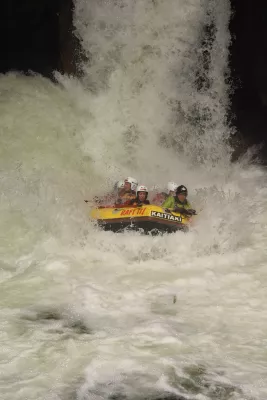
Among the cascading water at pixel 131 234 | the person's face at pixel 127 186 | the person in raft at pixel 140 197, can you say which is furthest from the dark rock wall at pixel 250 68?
the person in raft at pixel 140 197

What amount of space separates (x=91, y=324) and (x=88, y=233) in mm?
1909

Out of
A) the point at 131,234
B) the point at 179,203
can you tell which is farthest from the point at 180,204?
the point at 131,234

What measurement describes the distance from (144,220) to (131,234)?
0.22m

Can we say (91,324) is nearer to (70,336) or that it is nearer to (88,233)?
(70,336)

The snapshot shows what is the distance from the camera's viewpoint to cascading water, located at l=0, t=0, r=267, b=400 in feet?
10.5

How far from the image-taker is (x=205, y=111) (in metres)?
8.54

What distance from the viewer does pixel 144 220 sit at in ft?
18.0

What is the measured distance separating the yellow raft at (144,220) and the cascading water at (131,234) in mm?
126

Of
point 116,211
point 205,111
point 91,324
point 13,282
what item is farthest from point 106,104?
point 91,324

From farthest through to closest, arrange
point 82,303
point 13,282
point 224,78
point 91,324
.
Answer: point 224,78
point 13,282
point 82,303
point 91,324

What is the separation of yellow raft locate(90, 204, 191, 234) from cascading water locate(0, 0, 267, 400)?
0.13 m

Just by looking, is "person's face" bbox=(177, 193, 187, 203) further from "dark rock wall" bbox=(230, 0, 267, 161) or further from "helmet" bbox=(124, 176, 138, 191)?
"dark rock wall" bbox=(230, 0, 267, 161)

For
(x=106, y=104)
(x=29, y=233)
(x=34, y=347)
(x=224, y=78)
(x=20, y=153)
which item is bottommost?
(x=34, y=347)

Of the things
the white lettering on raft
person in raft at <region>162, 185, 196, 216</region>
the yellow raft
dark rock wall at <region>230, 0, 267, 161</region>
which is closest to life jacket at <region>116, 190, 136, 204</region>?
the yellow raft
